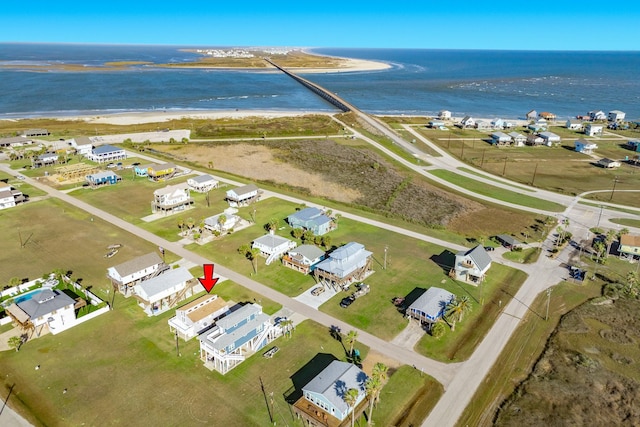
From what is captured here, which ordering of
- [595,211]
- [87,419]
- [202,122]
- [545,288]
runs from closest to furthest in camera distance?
[87,419] → [545,288] → [595,211] → [202,122]

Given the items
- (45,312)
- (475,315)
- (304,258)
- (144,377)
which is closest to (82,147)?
(45,312)

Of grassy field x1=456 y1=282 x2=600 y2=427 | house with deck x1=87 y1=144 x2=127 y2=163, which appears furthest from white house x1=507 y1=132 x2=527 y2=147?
house with deck x1=87 y1=144 x2=127 y2=163

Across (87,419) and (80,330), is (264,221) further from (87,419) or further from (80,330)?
(87,419)

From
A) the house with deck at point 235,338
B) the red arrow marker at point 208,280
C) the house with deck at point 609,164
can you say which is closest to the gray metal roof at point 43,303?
the red arrow marker at point 208,280

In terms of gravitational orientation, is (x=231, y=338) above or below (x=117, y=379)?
above

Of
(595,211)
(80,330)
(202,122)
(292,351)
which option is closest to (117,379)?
(80,330)

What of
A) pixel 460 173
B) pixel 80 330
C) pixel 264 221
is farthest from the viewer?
pixel 460 173

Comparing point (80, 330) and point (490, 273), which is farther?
point (490, 273)

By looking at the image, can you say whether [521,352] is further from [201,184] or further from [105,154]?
[105,154]
